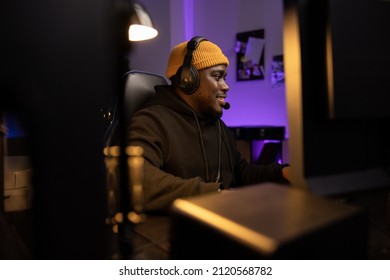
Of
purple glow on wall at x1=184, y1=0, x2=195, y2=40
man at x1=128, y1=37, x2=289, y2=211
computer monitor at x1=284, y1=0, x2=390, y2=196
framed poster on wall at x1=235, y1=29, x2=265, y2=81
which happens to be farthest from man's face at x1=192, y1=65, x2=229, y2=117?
purple glow on wall at x1=184, y1=0, x2=195, y2=40

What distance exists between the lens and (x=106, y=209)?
46cm

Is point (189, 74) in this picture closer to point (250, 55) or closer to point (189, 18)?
point (250, 55)

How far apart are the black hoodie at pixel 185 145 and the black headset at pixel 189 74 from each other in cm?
6

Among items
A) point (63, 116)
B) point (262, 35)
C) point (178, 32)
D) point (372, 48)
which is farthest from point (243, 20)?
point (63, 116)

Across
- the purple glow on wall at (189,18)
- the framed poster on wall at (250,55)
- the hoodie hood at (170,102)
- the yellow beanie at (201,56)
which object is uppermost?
the purple glow on wall at (189,18)

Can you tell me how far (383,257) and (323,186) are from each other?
0.17 m

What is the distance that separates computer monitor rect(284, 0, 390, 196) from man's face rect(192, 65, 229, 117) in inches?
31.3

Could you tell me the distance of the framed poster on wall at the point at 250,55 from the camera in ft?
9.26

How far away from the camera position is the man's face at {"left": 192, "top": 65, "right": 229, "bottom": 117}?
50.4 inches

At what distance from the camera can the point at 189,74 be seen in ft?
3.98

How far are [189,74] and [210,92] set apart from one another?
0.41 ft

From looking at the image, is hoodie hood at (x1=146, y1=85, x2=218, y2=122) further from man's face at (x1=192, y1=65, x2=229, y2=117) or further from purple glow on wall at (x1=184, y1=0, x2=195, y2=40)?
purple glow on wall at (x1=184, y1=0, x2=195, y2=40)

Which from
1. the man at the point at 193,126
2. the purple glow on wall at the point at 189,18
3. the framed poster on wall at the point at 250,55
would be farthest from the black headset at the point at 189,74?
the purple glow on wall at the point at 189,18

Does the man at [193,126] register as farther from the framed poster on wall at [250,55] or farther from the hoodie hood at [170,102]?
the framed poster on wall at [250,55]
